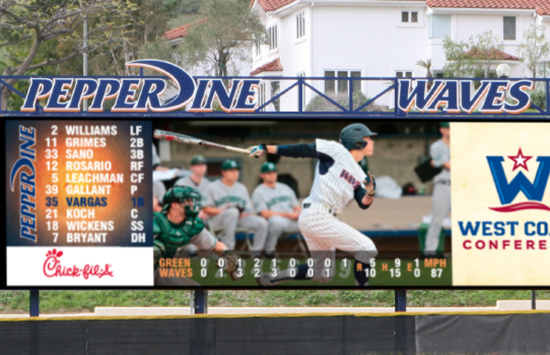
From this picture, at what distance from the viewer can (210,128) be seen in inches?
478

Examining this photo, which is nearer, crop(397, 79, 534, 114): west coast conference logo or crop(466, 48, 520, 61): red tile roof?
crop(397, 79, 534, 114): west coast conference logo

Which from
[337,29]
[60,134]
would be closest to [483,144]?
[60,134]

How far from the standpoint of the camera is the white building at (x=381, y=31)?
4994 cm

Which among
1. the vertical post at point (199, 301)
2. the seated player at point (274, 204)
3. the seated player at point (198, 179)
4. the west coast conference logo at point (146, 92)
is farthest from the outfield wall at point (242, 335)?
the west coast conference logo at point (146, 92)

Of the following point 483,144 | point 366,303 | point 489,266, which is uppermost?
point 483,144

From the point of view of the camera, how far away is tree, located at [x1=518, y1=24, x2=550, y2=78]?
47.8 meters

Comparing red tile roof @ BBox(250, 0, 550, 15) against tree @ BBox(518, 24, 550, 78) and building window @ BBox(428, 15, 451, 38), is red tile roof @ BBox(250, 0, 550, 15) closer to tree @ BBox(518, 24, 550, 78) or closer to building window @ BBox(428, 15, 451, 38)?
building window @ BBox(428, 15, 451, 38)

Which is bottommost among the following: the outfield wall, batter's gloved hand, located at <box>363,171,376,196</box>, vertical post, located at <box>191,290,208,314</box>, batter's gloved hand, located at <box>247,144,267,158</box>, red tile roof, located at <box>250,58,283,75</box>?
the outfield wall

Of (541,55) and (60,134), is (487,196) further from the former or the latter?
(541,55)

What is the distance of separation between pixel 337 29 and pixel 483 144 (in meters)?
38.6

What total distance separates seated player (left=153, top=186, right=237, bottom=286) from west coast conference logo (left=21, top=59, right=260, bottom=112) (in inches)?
58.9

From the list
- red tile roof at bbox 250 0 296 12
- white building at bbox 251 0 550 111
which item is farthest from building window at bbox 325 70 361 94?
red tile roof at bbox 250 0 296 12

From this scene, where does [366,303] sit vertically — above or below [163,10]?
below

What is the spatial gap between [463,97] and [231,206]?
14.0 ft
